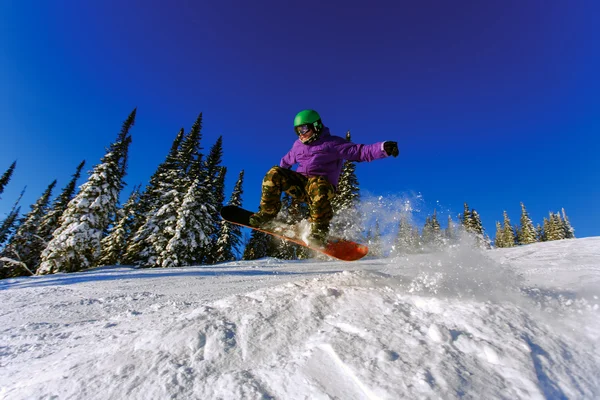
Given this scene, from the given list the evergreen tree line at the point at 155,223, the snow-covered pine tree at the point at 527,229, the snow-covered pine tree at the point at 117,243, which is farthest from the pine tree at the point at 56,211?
the snow-covered pine tree at the point at 527,229

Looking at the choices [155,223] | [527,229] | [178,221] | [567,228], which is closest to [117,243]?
[155,223]

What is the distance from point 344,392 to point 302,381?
0.22 metres

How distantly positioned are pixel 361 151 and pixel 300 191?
49.0 inches

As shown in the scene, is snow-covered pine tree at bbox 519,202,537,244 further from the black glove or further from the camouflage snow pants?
the camouflage snow pants

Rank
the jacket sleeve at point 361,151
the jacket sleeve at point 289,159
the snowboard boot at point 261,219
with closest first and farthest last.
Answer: the jacket sleeve at point 361,151, the snowboard boot at point 261,219, the jacket sleeve at point 289,159

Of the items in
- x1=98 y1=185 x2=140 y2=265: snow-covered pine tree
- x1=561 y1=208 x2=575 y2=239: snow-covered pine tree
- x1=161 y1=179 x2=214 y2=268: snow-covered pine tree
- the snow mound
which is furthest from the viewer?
x1=561 y1=208 x2=575 y2=239: snow-covered pine tree

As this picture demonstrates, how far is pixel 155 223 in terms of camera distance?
21031 mm

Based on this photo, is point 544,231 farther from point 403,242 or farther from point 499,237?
point 403,242

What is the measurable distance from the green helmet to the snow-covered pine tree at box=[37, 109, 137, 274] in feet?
64.6

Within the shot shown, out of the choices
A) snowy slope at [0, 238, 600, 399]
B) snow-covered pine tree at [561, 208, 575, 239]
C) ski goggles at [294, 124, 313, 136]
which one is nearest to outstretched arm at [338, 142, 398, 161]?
ski goggles at [294, 124, 313, 136]

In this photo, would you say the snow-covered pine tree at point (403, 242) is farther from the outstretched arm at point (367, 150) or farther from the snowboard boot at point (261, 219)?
the snowboard boot at point (261, 219)

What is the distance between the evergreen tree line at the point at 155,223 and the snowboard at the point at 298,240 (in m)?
3.75

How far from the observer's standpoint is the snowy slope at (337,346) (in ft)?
4.60

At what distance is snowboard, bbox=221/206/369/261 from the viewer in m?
4.66
